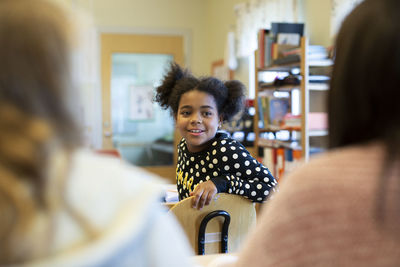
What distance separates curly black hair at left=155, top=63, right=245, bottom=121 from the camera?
6.33ft

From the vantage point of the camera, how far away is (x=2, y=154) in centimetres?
44

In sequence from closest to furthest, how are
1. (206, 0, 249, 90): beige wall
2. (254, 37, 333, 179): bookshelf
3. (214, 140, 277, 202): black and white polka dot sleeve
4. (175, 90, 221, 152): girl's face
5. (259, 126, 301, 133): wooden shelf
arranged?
(214, 140, 277, 202): black and white polka dot sleeve < (175, 90, 221, 152): girl's face < (254, 37, 333, 179): bookshelf < (259, 126, 301, 133): wooden shelf < (206, 0, 249, 90): beige wall

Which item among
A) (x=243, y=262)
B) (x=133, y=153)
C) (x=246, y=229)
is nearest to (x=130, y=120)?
(x=133, y=153)

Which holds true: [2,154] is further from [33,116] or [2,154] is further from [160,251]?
[160,251]

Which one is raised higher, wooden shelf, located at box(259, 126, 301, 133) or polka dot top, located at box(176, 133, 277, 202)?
wooden shelf, located at box(259, 126, 301, 133)

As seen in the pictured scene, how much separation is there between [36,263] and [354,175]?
1.40 ft

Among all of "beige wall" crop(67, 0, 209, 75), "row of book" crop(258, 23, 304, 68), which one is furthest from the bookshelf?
"beige wall" crop(67, 0, 209, 75)

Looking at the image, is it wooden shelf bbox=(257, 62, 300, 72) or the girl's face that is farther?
wooden shelf bbox=(257, 62, 300, 72)

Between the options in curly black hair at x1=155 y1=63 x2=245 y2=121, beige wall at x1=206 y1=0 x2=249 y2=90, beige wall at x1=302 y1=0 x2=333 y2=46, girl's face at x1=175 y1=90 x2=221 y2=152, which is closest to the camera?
girl's face at x1=175 y1=90 x2=221 y2=152

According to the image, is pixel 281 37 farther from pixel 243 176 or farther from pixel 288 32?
pixel 243 176

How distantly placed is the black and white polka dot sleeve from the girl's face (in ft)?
0.38

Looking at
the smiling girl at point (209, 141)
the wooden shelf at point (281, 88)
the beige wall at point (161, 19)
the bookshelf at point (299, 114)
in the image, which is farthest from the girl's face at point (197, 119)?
the beige wall at point (161, 19)

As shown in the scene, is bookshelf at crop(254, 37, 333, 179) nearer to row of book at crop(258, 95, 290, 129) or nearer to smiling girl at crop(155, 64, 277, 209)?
row of book at crop(258, 95, 290, 129)

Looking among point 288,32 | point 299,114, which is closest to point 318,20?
point 288,32
